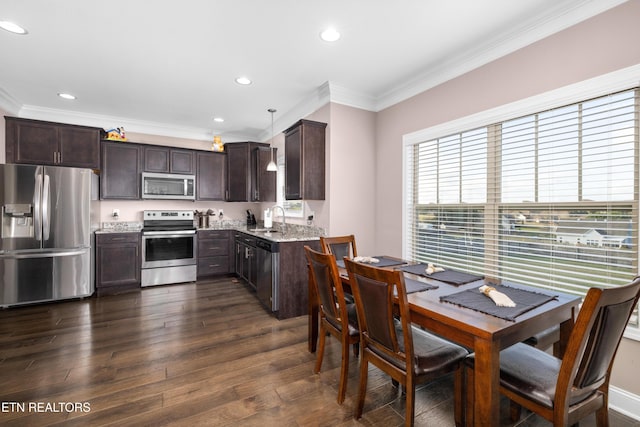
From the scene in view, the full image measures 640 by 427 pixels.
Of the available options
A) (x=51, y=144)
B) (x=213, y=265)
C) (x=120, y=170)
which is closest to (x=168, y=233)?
(x=213, y=265)

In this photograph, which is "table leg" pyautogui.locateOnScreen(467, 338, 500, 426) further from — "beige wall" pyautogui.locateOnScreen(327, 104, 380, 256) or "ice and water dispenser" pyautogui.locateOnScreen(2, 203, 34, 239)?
"ice and water dispenser" pyautogui.locateOnScreen(2, 203, 34, 239)

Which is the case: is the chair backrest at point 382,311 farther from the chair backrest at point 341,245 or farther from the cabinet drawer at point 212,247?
the cabinet drawer at point 212,247

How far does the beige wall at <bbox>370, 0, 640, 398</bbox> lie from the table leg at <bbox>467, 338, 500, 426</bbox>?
1.39 metres

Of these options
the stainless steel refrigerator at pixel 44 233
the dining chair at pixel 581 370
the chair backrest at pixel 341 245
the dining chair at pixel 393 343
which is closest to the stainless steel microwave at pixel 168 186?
the stainless steel refrigerator at pixel 44 233

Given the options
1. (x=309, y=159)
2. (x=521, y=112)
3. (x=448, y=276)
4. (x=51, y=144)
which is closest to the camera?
(x=448, y=276)

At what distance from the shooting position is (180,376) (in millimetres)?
2201

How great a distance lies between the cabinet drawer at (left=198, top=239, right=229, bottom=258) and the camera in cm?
507

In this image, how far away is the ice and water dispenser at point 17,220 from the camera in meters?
3.61

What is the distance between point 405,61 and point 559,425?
298 centimetres

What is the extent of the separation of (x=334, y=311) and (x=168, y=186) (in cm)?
422

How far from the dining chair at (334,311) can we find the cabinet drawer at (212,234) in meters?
3.49

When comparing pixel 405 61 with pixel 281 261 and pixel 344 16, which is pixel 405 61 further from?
pixel 281 261

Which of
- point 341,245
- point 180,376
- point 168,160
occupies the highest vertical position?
point 168,160

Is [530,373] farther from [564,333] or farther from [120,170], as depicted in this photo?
[120,170]
